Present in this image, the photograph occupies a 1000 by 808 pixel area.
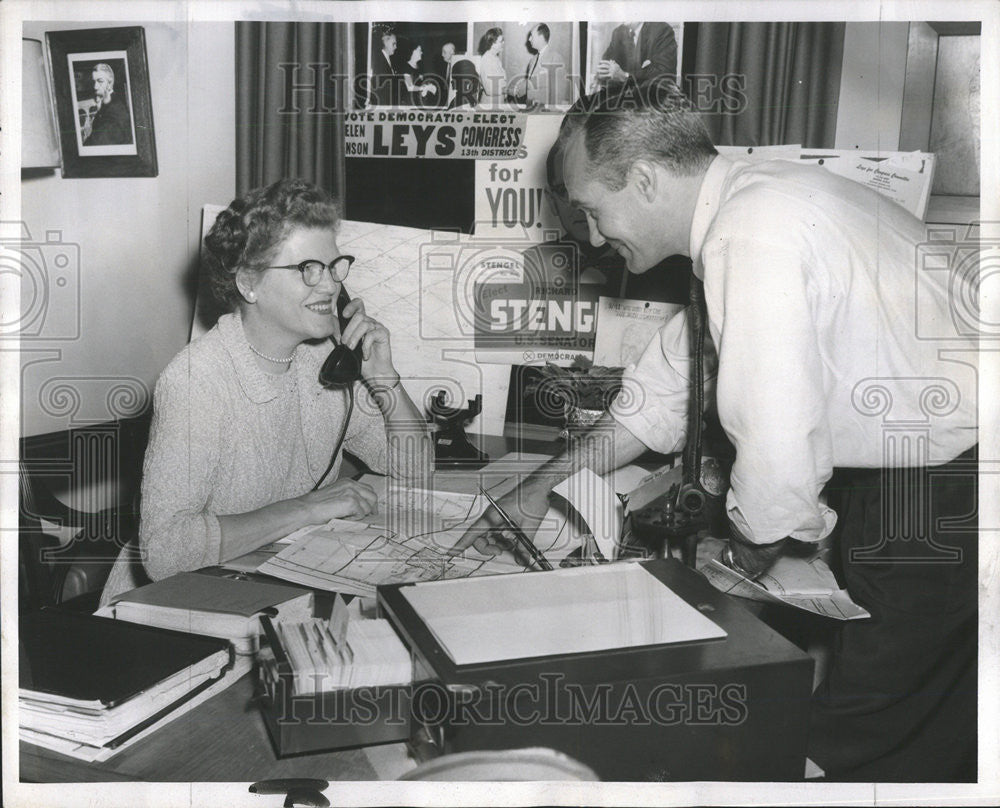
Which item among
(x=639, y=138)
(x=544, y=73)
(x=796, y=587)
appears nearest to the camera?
(x=796, y=587)

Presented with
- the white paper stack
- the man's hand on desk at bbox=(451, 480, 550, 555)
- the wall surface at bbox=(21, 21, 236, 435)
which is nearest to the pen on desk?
the man's hand on desk at bbox=(451, 480, 550, 555)

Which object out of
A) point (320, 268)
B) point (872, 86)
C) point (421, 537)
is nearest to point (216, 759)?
point (421, 537)

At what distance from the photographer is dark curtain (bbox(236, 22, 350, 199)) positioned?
1503mm

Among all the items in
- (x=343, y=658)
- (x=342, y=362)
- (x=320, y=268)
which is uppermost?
(x=320, y=268)

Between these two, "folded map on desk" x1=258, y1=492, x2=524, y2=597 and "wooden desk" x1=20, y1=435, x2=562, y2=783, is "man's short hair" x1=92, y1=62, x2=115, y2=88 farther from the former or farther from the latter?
"wooden desk" x1=20, y1=435, x2=562, y2=783

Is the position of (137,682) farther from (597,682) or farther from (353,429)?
(353,429)

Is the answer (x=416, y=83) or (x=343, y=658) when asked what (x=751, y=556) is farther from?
(x=416, y=83)

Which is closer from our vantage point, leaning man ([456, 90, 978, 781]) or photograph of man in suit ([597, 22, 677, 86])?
leaning man ([456, 90, 978, 781])

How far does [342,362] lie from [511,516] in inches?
21.8

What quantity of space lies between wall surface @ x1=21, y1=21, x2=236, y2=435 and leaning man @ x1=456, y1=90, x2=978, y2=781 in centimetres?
75

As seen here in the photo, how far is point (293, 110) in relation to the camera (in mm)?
1677

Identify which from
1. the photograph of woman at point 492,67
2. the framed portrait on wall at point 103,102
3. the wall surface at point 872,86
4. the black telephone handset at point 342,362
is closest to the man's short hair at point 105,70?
the framed portrait on wall at point 103,102

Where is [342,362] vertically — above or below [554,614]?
above

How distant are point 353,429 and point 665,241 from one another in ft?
2.62
